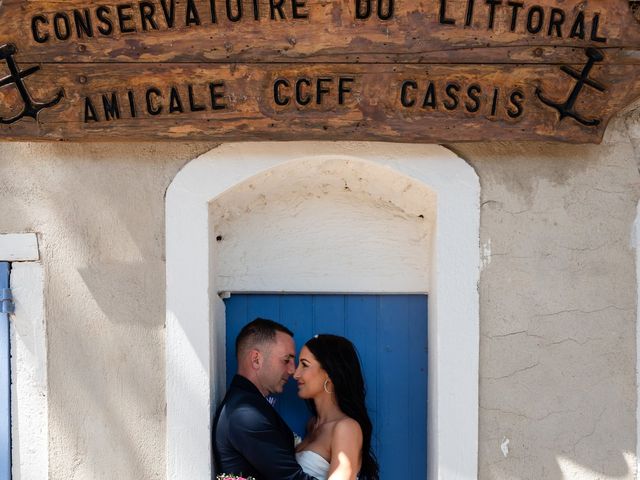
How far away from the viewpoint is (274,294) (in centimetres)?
480

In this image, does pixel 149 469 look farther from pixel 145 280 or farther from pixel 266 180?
pixel 266 180

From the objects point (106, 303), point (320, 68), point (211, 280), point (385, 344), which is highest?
point (320, 68)

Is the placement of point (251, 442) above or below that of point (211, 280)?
below

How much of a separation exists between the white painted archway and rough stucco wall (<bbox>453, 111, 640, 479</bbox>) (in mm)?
79

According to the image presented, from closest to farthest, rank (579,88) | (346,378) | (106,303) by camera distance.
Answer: (579,88) < (106,303) < (346,378)

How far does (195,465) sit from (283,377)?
645mm

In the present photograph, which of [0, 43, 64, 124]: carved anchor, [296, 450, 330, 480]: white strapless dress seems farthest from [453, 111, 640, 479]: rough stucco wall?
[0, 43, 64, 124]: carved anchor

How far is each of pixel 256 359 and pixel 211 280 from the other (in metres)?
0.48

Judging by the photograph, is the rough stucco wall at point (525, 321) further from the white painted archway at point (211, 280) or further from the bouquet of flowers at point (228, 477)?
the bouquet of flowers at point (228, 477)

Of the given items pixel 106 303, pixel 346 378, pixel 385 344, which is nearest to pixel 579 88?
pixel 385 344

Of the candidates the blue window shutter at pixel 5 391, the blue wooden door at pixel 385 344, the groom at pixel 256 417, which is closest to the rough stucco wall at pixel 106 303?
the blue window shutter at pixel 5 391

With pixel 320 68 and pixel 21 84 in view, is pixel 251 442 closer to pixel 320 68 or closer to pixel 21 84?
pixel 320 68

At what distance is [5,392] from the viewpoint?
4371 mm

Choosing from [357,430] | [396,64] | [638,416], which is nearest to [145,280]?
[357,430]
